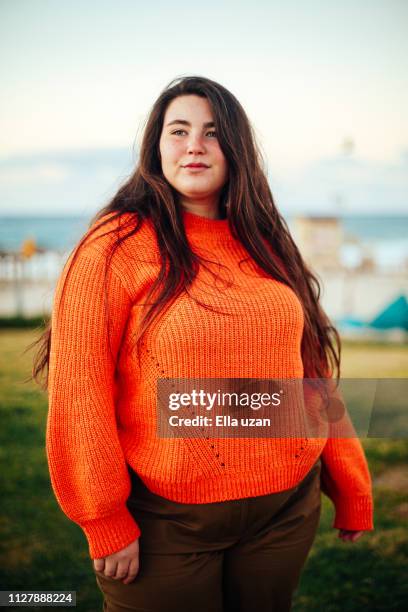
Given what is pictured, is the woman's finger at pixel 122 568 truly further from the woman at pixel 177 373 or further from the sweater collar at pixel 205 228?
the sweater collar at pixel 205 228

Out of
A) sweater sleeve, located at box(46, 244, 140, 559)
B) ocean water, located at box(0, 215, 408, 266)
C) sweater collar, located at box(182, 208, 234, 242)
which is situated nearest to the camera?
sweater sleeve, located at box(46, 244, 140, 559)

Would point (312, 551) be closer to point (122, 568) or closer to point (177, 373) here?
point (122, 568)

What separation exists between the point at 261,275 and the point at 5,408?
2.61 metres

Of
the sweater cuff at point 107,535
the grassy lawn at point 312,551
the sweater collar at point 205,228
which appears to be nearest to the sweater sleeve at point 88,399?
the sweater cuff at point 107,535

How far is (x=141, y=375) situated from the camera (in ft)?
3.80

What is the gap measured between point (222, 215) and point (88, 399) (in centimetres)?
65

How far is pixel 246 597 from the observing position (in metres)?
1.24

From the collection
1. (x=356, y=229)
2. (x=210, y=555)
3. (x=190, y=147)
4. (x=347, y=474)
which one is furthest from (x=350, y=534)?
(x=356, y=229)

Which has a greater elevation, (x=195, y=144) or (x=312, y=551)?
(x=195, y=144)

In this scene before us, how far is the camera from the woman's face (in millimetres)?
1271

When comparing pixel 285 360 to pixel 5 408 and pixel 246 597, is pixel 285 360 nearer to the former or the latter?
pixel 246 597

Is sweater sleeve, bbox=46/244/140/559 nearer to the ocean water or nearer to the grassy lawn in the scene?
the grassy lawn

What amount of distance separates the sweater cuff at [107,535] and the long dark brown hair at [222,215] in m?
0.39

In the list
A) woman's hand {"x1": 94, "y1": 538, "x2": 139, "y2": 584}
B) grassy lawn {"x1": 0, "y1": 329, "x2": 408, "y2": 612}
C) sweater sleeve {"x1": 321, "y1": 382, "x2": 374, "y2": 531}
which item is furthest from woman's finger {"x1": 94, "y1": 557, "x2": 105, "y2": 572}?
grassy lawn {"x1": 0, "y1": 329, "x2": 408, "y2": 612}
